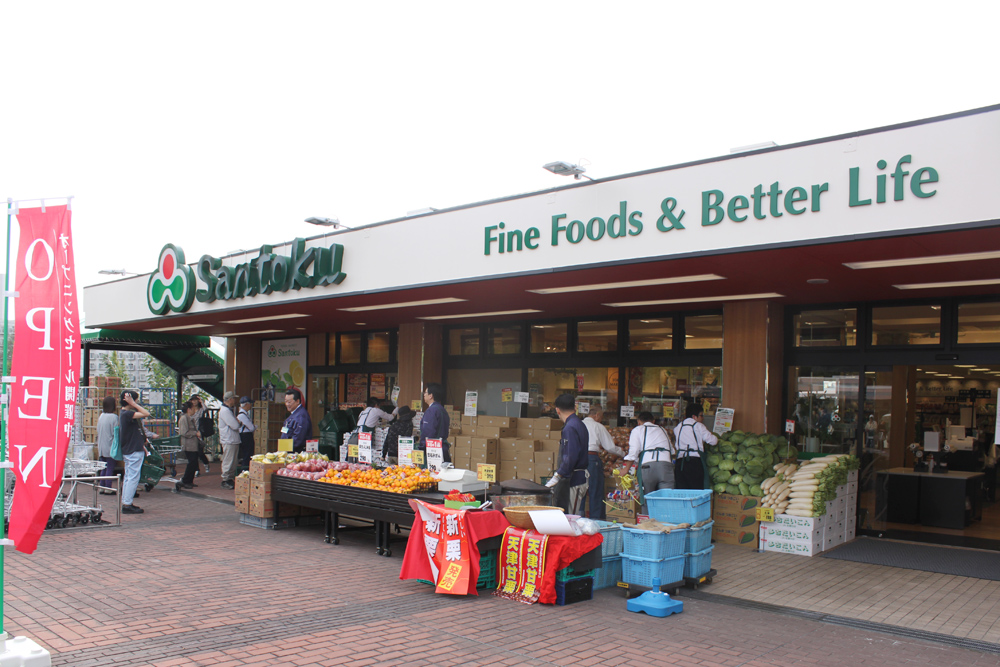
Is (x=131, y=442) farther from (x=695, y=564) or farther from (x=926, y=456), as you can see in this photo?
(x=926, y=456)

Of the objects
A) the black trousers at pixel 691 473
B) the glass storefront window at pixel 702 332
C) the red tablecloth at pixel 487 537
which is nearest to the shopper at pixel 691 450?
the black trousers at pixel 691 473

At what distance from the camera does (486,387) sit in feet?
46.4

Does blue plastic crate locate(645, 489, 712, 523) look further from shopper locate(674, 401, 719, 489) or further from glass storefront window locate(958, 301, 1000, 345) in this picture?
glass storefront window locate(958, 301, 1000, 345)

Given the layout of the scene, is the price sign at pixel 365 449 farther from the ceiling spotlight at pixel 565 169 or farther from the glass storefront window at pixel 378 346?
the glass storefront window at pixel 378 346

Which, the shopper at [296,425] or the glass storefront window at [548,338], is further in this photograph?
the glass storefront window at [548,338]

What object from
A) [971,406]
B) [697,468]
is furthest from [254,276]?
[971,406]

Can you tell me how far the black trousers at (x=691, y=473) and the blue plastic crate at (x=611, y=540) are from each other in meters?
2.33

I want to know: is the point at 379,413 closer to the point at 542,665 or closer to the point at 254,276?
the point at 254,276

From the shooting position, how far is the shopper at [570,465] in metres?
8.33

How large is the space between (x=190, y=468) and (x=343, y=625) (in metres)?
9.64

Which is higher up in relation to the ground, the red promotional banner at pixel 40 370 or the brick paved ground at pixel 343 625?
the red promotional banner at pixel 40 370

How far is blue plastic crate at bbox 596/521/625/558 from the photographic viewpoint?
23.9ft

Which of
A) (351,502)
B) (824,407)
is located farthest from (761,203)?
(351,502)

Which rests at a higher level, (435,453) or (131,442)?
(435,453)
